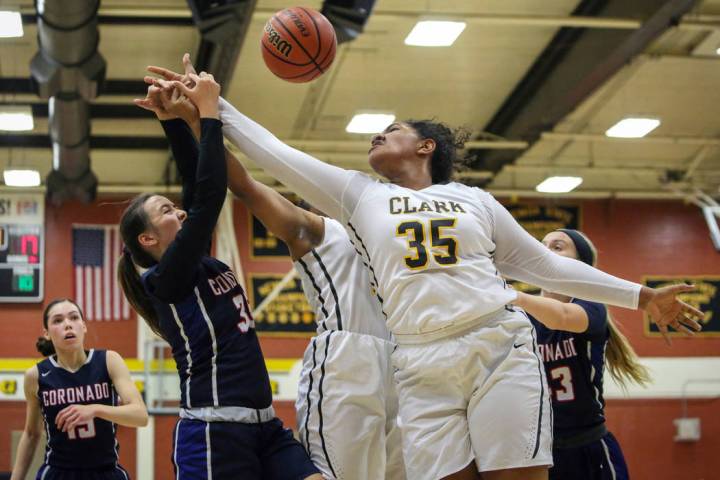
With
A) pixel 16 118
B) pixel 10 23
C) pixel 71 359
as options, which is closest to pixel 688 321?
pixel 71 359

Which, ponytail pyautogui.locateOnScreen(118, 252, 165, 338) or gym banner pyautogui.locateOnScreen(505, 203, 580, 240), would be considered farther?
gym banner pyautogui.locateOnScreen(505, 203, 580, 240)

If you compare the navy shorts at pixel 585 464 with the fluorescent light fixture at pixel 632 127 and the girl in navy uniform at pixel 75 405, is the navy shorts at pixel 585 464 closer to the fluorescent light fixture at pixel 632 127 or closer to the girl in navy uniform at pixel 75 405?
the girl in navy uniform at pixel 75 405

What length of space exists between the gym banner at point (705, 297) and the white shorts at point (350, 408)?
13.1 metres

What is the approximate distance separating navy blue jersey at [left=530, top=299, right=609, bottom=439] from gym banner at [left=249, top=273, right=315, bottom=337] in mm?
10409

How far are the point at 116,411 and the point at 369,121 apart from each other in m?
6.92

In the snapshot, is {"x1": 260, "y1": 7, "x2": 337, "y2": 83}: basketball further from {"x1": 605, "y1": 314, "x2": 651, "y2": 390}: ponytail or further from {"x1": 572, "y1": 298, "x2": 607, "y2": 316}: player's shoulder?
{"x1": 605, "y1": 314, "x2": 651, "y2": 390}: ponytail

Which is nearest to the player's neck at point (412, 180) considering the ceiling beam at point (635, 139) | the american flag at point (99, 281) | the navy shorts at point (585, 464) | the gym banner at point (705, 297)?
the navy shorts at point (585, 464)

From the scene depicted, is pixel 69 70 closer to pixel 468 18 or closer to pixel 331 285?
pixel 468 18

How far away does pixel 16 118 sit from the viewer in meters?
11.6

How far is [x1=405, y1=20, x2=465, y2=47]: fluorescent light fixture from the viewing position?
31.7 feet

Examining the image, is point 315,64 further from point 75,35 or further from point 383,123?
point 383,123

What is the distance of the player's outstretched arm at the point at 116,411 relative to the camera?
5.91 metres

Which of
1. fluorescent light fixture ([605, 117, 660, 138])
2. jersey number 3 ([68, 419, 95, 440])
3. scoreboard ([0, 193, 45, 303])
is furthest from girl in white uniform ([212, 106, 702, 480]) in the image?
scoreboard ([0, 193, 45, 303])

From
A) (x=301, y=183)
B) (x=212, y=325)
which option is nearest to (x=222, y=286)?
(x=212, y=325)
